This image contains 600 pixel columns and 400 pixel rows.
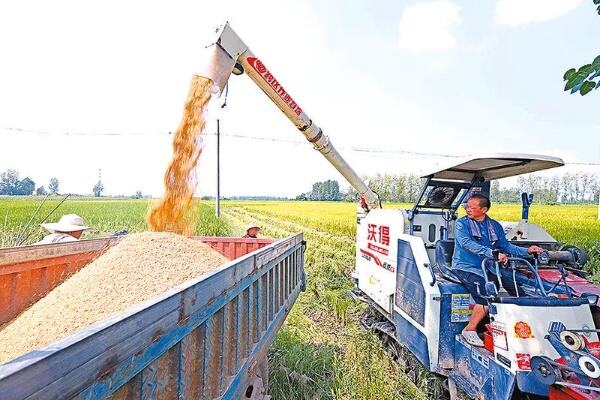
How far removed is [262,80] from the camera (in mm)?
4359

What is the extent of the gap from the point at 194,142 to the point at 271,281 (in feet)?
5.50

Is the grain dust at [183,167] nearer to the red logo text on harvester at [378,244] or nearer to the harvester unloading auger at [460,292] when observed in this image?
the harvester unloading auger at [460,292]

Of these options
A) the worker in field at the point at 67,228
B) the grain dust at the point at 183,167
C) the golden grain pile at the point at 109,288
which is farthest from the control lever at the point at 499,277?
the worker in field at the point at 67,228

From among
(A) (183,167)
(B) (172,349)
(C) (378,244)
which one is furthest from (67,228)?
(B) (172,349)

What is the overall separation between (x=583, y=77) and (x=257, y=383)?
264cm

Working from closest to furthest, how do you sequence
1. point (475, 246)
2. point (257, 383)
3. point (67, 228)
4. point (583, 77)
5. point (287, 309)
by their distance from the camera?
1. point (583, 77)
2. point (257, 383)
3. point (475, 246)
4. point (287, 309)
5. point (67, 228)

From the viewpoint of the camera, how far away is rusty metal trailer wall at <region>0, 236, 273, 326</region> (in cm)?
288

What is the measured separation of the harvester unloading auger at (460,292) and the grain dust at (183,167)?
12.3 inches

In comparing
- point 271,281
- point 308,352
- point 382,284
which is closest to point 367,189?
A: point 382,284

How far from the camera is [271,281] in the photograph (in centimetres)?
324

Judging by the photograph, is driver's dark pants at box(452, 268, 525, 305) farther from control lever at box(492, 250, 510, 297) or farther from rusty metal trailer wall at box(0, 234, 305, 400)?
rusty metal trailer wall at box(0, 234, 305, 400)

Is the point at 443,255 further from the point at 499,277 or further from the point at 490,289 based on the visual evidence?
the point at 490,289

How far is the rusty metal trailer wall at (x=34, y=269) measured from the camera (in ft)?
9.46

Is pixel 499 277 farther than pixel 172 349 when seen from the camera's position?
Yes
